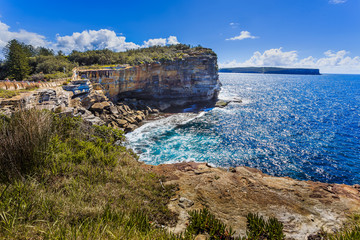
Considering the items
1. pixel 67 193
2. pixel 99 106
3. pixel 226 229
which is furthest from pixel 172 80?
pixel 226 229

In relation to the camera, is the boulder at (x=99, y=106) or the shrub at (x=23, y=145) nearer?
the shrub at (x=23, y=145)

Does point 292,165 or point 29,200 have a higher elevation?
point 29,200

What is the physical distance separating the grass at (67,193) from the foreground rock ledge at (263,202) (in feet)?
4.13

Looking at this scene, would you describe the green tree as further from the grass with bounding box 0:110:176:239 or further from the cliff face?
the grass with bounding box 0:110:176:239

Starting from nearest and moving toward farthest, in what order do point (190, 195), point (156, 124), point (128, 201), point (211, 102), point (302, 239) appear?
point (302, 239) → point (128, 201) → point (190, 195) → point (156, 124) → point (211, 102)

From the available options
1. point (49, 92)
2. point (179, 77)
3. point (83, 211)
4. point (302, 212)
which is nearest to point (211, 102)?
point (179, 77)

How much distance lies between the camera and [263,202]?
697cm

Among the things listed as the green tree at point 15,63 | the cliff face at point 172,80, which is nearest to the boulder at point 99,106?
the cliff face at point 172,80

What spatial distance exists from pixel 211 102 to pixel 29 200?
45.2 metres

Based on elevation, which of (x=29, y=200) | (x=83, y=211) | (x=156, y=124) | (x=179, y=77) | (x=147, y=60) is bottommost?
(x=156, y=124)

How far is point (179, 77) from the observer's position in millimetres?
42625

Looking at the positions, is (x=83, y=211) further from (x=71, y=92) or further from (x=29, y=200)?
(x=71, y=92)

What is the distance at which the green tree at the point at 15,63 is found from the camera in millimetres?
26053

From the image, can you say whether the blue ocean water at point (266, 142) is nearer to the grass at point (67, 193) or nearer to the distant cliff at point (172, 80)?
the grass at point (67, 193)
